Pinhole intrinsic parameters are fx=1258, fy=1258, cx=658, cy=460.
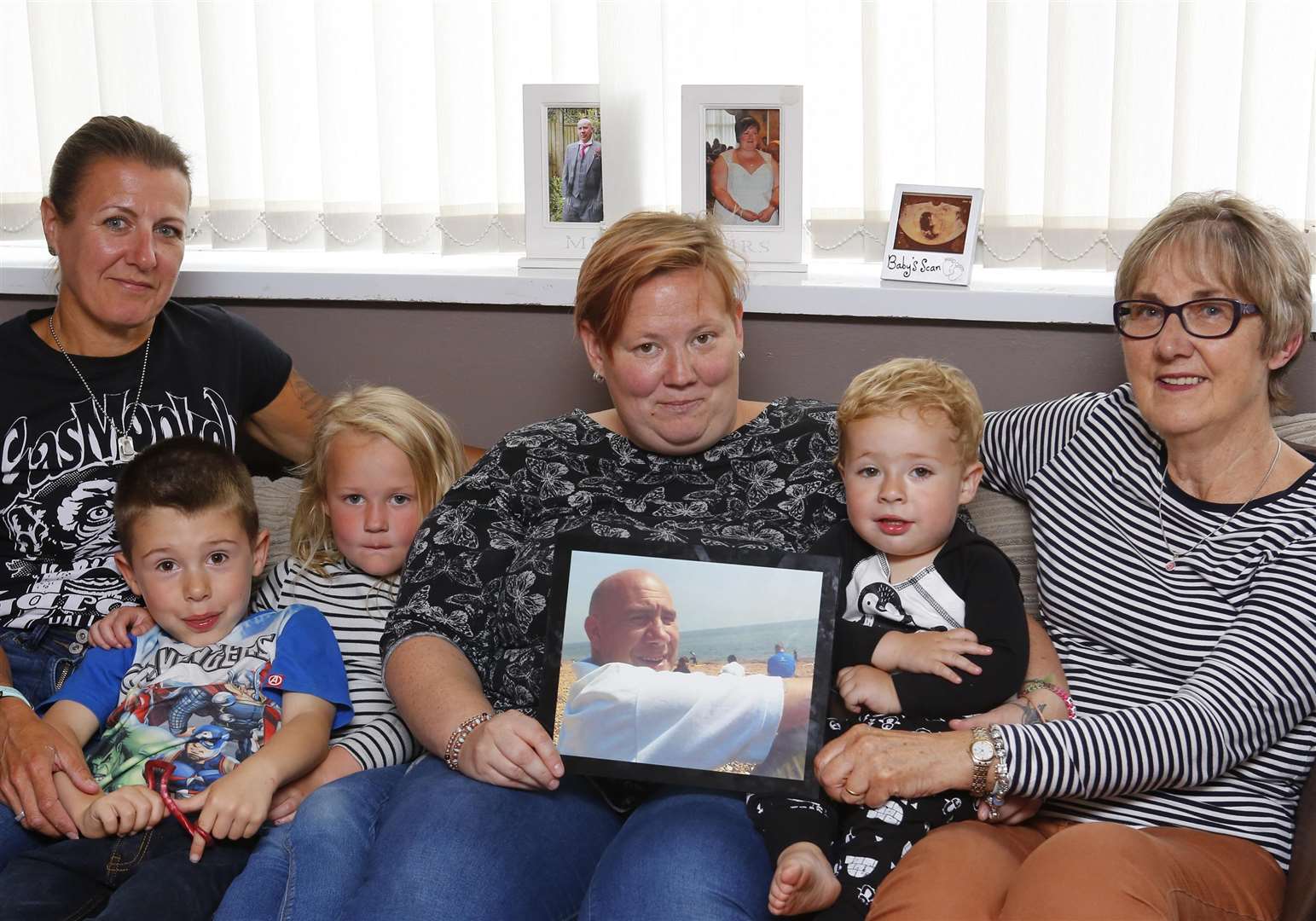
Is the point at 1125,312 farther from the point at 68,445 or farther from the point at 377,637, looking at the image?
the point at 68,445

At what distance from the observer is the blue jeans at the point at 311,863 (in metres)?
1.63

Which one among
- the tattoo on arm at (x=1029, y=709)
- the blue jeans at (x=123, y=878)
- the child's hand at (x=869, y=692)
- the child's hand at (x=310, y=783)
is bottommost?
the blue jeans at (x=123, y=878)

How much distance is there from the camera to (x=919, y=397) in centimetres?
174

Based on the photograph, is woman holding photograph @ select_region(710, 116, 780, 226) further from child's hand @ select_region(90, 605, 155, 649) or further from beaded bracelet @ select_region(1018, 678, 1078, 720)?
child's hand @ select_region(90, 605, 155, 649)

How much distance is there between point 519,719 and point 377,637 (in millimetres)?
498

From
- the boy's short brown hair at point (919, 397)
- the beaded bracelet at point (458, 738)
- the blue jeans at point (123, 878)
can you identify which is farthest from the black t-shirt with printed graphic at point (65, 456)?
the boy's short brown hair at point (919, 397)

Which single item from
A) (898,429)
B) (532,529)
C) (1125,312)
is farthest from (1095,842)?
(532,529)

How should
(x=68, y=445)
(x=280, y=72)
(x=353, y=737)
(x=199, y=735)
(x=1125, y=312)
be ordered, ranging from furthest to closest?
1. (x=280, y=72)
2. (x=68, y=445)
3. (x=353, y=737)
4. (x=199, y=735)
5. (x=1125, y=312)

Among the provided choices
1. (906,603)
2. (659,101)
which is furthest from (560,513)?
(659,101)

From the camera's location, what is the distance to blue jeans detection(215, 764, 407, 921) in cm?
163

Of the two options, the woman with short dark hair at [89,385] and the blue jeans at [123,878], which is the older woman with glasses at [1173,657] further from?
the woman with short dark hair at [89,385]

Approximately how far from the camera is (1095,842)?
1468 millimetres

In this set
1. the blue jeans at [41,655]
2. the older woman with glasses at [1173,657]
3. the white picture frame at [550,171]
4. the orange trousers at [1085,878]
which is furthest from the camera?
the white picture frame at [550,171]

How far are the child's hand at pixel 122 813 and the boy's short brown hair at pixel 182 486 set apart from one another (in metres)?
0.39
